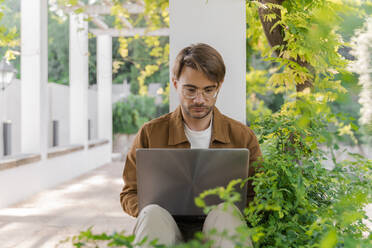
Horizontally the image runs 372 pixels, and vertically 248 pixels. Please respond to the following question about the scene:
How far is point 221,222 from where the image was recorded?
1427mm

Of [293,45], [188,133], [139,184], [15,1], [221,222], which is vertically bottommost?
[221,222]

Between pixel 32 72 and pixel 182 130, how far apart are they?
4.23 meters

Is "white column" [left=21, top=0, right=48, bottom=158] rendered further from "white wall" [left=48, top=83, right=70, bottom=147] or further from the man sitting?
the man sitting

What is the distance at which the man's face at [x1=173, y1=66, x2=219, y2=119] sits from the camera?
1.91 metres

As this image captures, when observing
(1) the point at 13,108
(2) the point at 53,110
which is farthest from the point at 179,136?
(2) the point at 53,110

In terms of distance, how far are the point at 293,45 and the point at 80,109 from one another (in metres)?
6.25

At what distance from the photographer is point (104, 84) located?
9672 millimetres

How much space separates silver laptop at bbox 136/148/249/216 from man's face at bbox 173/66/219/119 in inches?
21.3

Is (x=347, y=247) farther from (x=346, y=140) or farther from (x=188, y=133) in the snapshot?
(x=188, y=133)

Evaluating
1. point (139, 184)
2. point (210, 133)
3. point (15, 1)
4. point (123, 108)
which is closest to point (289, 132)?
point (210, 133)

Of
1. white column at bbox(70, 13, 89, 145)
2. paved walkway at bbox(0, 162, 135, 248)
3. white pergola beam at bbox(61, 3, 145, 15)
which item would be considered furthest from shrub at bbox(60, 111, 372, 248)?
white column at bbox(70, 13, 89, 145)

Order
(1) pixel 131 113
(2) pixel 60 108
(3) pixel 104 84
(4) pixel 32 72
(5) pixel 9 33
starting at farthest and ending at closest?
(1) pixel 131 113 < (3) pixel 104 84 < (2) pixel 60 108 < (4) pixel 32 72 < (5) pixel 9 33

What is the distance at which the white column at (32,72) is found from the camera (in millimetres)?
5590

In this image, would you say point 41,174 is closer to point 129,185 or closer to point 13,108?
point 13,108
